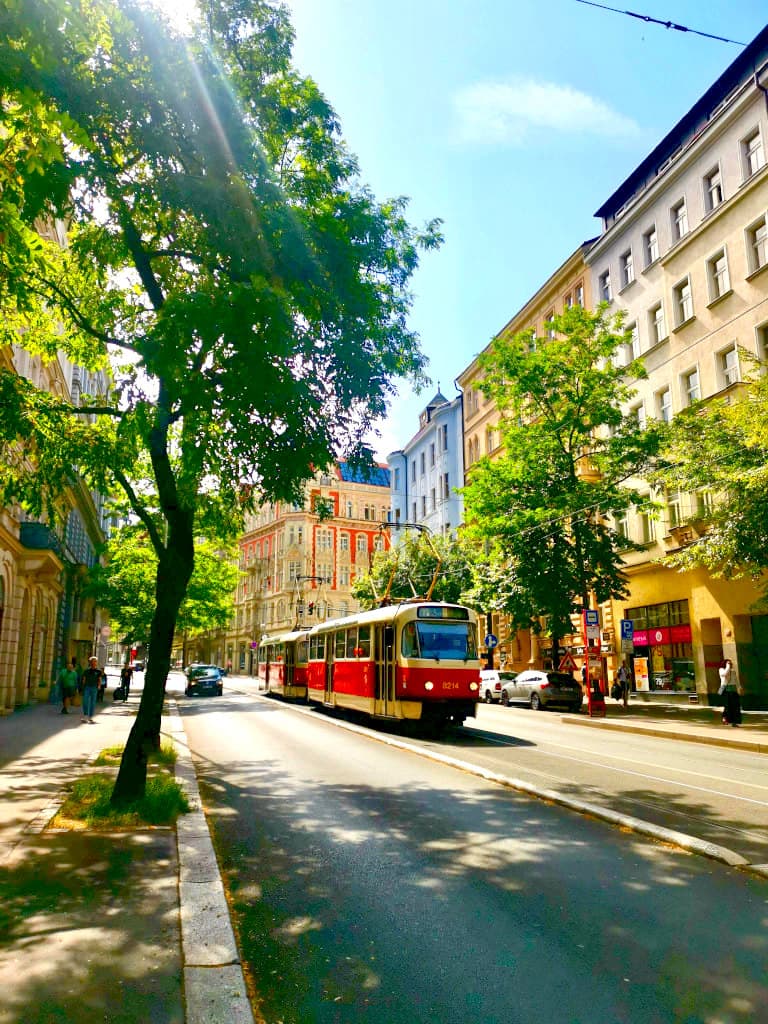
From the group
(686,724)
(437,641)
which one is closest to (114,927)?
(437,641)

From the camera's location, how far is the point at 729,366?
94.6 feet

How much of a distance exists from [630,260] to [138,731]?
109 feet

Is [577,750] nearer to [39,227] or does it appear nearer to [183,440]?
[183,440]

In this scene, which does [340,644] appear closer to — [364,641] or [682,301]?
[364,641]

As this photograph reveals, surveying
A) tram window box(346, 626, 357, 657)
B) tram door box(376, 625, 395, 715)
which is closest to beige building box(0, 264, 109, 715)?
tram door box(376, 625, 395, 715)

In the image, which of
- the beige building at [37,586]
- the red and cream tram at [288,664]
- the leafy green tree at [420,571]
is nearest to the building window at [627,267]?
the leafy green tree at [420,571]

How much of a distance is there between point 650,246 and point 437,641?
23.8 m

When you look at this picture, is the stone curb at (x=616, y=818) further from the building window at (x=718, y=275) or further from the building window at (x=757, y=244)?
the building window at (x=718, y=275)

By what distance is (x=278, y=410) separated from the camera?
29.4ft

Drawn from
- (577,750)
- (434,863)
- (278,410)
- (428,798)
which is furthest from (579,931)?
(577,750)

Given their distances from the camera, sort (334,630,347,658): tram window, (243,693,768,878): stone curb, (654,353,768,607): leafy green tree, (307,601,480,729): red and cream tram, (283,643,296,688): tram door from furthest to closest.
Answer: (283,643,296,688): tram door < (334,630,347,658): tram window < (654,353,768,607): leafy green tree < (307,601,480,729): red and cream tram < (243,693,768,878): stone curb

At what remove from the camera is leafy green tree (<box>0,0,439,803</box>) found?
8.01 meters

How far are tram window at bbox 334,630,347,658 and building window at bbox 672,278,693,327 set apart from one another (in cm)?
1801

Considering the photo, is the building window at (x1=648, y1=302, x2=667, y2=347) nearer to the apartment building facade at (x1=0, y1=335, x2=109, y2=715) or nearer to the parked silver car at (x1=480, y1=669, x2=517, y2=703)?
the parked silver car at (x1=480, y1=669, x2=517, y2=703)
